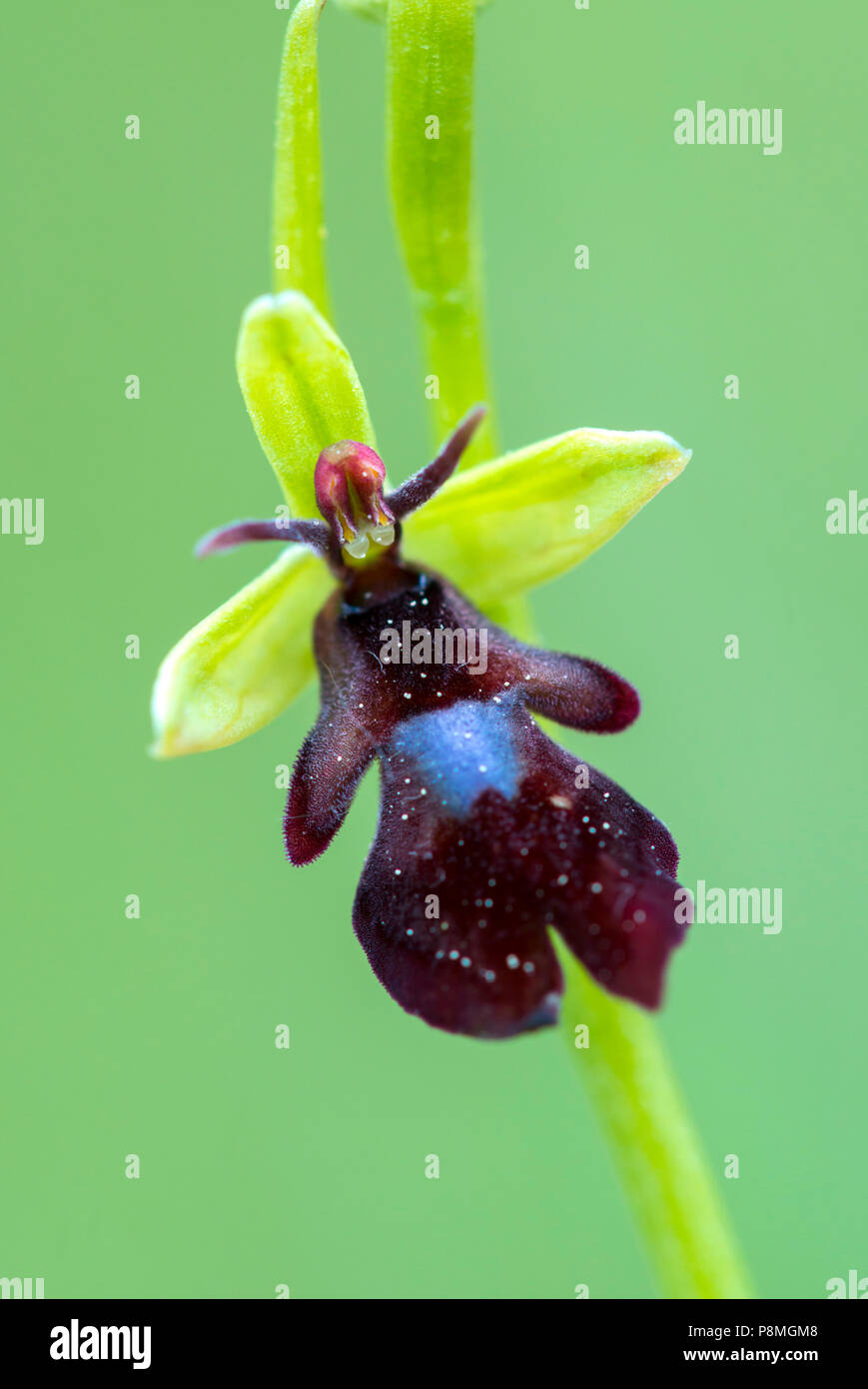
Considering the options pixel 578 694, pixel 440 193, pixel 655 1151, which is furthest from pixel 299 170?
pixel 655 1151

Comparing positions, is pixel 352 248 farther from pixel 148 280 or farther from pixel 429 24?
pixel 429 24

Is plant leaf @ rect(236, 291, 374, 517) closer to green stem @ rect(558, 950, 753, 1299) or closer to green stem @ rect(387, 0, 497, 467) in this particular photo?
green stem @ rect(387, 0, 497, 467)

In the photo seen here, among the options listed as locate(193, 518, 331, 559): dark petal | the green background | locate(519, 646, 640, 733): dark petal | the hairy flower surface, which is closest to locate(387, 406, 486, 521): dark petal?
the hairy flower surface

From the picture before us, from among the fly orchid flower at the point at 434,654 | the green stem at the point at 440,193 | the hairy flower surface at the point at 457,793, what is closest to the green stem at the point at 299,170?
the fly orchid flower at the point at 434,654

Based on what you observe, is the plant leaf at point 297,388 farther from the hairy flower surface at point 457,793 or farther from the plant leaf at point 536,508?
the plant leaf at point 536,508

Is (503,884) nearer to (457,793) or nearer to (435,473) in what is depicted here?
(457,793)
